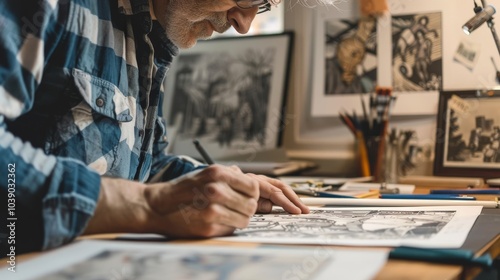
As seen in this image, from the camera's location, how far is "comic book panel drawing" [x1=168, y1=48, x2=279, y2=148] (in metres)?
2.26

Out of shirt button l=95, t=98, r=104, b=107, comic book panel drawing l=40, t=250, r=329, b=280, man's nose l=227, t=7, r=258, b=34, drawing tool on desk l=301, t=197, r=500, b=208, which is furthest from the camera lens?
man's nose l=227, t=7, r=258, b=34

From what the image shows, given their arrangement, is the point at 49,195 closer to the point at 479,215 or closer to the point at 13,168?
the point at 13,168

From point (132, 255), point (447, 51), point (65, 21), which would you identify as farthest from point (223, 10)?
point (447, 51)

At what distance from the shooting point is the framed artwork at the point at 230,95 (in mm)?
2248

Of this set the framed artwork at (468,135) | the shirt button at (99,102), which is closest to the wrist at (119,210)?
the shirt button at (99,102)

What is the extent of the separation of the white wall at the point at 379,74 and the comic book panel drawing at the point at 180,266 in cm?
141

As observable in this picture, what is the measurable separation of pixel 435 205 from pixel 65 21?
28.4 inches

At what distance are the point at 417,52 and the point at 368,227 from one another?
1254 mm

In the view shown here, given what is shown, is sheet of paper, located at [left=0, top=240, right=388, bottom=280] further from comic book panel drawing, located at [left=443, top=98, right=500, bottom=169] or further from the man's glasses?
comic book panel drawing, located at [left=443, top=98, right=500, bottom=169]

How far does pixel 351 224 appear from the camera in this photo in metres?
0.94

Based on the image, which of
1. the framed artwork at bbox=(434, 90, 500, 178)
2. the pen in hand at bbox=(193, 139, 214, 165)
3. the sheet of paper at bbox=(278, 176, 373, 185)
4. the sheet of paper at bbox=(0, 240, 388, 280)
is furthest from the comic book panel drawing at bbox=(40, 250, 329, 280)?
the framed artwork at bbox=(434, 90, 500, 178)

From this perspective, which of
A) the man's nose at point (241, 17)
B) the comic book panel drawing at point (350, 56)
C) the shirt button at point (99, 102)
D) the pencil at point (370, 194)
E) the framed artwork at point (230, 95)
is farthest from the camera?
the framed artwork at point (230, 95)

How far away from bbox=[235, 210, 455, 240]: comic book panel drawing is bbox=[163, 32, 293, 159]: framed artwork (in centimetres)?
114

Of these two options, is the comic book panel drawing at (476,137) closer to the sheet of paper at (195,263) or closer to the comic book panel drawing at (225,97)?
the comic book panel drawing at (225,97)
